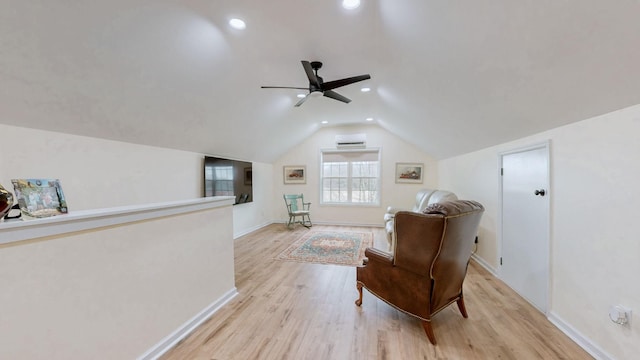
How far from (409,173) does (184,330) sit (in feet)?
18.4

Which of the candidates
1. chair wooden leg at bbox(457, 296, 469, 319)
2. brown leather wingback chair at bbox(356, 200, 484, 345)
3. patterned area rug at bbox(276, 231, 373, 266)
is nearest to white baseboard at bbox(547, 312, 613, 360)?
chair wooden leg at bbox(457, 296, 469, 319)

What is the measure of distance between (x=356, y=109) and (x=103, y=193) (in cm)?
A: 412

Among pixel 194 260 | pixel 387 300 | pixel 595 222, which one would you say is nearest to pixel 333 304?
pixel 387 300

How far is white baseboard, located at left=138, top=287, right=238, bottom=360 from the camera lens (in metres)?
1.65

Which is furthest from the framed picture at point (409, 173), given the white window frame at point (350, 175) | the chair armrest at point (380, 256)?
the chair armrest at point (380, 256)

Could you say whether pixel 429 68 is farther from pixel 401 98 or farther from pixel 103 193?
pixel 103 193

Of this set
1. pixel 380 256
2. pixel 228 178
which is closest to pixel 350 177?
pixel 228 178

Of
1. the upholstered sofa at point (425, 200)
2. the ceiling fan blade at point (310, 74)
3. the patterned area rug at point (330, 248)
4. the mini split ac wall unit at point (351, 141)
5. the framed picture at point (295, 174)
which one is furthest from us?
the framed picture at point (295, 174)

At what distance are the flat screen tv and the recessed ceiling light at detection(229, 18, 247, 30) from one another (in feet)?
8.16

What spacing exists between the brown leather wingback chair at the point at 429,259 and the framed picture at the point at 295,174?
4.74 meters

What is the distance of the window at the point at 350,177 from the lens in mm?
6363

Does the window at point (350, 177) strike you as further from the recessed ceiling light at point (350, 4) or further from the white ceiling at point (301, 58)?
the recessed ceiling light at point (350, 4)

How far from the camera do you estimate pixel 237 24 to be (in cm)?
208

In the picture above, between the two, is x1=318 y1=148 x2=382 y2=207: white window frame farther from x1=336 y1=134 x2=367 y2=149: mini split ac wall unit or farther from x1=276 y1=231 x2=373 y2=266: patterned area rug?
x1=276 y1=231 x2=373 y2=266: patterned area rug
